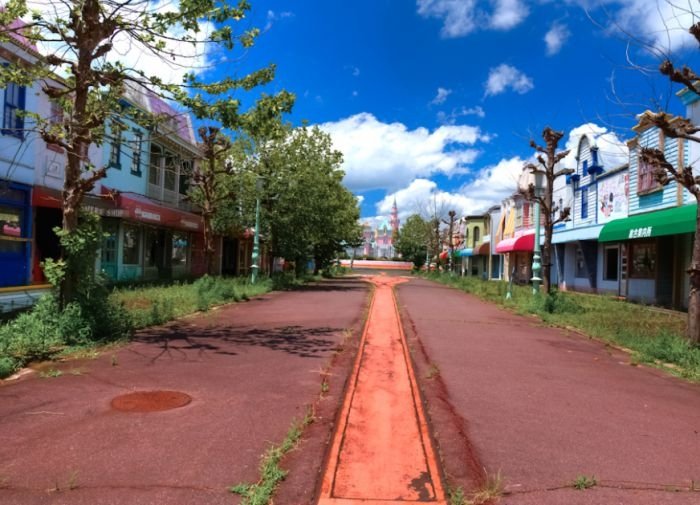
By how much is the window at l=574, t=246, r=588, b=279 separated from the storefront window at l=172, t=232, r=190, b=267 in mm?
19315

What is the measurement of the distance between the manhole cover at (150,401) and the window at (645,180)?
18028 mm

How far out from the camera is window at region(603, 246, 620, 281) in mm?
23828

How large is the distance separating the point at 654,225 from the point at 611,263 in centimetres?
789

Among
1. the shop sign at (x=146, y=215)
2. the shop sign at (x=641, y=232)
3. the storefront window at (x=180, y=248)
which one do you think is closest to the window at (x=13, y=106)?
the shop sign at (x=146, y=215)

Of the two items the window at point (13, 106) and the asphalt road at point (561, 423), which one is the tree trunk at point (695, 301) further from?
the window at point (13, 106)

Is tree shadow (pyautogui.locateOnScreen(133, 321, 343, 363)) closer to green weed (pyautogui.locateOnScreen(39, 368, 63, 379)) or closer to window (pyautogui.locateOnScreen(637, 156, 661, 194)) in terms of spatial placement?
green weed (pyautogui.locateOnScreen(39, 368, 63, 379))

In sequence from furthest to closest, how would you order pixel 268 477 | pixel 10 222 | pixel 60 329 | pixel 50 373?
pixel 10 222 → pixel 60 329 → pixel 50 373 → pixel 268 477

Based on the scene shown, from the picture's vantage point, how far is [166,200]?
82.3 ft

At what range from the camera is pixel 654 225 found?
1692 cm

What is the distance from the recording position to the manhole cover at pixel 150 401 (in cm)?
537

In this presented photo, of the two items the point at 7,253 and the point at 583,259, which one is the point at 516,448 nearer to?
the point at 7,253

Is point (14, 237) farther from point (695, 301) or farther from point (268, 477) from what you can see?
point (695, 301)

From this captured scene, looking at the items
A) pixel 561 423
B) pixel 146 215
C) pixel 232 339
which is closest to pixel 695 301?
pixel 561 423

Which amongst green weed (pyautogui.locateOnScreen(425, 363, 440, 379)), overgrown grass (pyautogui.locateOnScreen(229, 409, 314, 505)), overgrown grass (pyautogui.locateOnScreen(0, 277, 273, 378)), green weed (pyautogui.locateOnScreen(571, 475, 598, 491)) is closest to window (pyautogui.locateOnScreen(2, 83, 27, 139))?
overgrown grass (pyautogui.locateOnScreen(0, 277, 273, 378))
